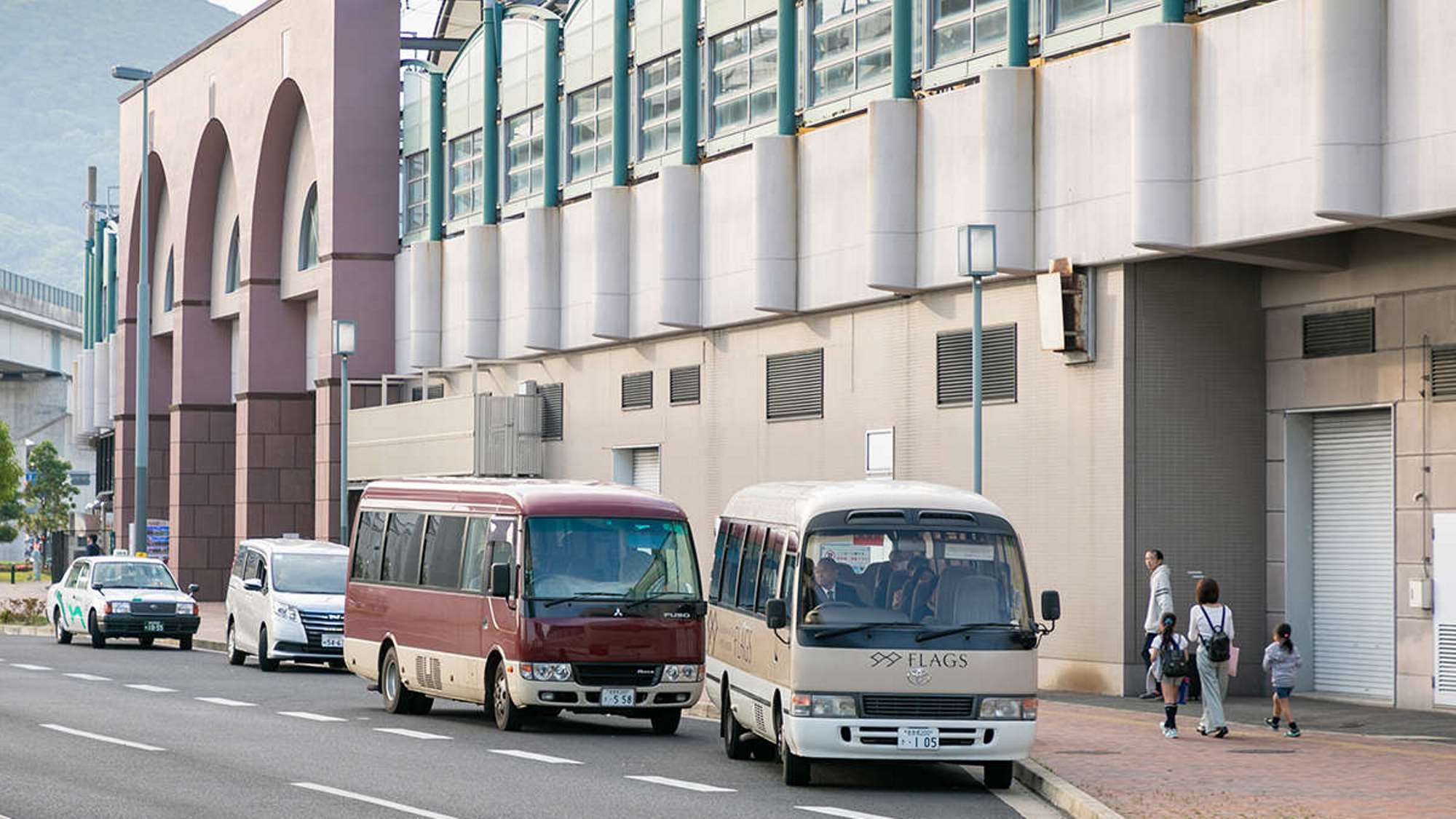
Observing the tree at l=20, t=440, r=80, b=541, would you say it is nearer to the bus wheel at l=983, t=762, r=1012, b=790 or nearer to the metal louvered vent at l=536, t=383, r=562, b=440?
the metal louvered vent at l=536, t=383, r=562, b=440

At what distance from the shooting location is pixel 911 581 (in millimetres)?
16922

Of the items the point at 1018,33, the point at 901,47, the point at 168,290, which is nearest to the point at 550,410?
the point at 901,47

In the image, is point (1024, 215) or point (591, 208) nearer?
point (1024, 215)

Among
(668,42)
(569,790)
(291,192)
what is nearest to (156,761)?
(569,790)

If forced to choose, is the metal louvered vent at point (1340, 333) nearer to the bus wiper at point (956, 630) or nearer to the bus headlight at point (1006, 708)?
the bus wiper at point (956, 630)

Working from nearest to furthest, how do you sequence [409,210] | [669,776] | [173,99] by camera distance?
[669,776] → [409,210] → [173,99]

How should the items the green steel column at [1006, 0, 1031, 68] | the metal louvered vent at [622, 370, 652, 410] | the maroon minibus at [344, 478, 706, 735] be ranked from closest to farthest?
1. the maroon minibus at [344, 478, 706, 735]
2. the green steel column at [1006, 0, 1031, 68]
3. the metal louvered vent at [622, 370, 652, 410]

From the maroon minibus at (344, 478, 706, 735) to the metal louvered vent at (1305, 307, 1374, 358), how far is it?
27.1 ft

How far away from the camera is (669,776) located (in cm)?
1727

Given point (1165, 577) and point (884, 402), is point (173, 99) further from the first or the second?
point (1165, 577)

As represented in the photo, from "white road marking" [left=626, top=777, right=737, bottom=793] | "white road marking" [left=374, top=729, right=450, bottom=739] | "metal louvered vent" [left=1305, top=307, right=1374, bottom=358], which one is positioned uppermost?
"metal louvered vent" [left=1305, top=307, right=1374, bottom=358]

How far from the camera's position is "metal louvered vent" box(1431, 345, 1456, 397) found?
23.6m

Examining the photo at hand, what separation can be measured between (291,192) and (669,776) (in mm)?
41973

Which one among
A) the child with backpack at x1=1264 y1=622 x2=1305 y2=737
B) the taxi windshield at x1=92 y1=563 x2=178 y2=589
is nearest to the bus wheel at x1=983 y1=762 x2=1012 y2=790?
the child with backpack at x1=1264 y1=622 x2=1305 y2=737
